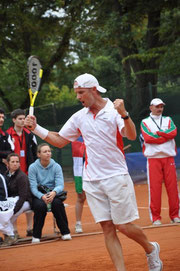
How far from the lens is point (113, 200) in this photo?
5.52 m

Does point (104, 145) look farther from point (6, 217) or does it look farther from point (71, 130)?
point (6, 217)

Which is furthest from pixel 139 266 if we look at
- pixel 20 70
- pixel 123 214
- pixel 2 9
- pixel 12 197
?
pixel 20 70

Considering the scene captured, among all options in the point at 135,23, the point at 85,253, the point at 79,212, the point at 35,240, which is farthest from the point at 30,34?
the point at 85,253

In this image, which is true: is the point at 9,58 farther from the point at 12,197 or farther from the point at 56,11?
the point at 12,197

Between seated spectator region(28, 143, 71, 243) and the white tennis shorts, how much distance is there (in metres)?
3.20

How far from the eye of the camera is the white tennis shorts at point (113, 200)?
18.1ft

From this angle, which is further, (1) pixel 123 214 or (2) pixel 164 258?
(2) pixel 164 258

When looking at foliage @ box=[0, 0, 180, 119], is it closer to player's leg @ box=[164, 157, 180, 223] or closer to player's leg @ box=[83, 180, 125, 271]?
player's leg @ box=[164, 157, 180, 223]

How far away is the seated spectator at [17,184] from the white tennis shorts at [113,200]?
3450mm

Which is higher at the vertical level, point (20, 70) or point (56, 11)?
point (56, 11)

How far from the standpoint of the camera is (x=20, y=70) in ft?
84.7

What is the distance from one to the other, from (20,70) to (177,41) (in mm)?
8603

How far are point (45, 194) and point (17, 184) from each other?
513 millimetres

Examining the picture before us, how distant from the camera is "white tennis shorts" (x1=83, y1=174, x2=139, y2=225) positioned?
5.51 metres
